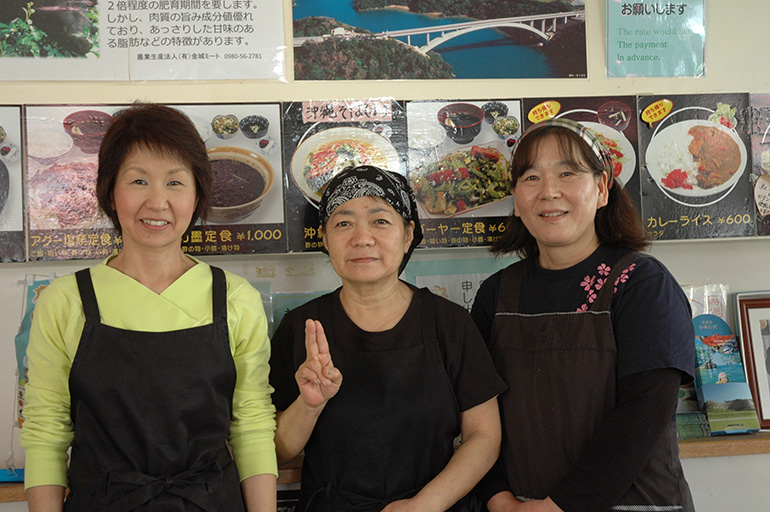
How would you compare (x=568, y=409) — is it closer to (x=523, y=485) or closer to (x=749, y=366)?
(x=523, y=485)

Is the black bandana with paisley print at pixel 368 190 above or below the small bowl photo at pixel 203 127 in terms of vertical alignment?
below

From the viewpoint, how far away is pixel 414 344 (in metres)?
1.88

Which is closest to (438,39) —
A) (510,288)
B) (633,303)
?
(510,288)

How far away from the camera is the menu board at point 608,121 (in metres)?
2.43

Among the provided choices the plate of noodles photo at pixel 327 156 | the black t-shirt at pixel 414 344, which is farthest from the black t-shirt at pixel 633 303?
the plate of noodles photo at pixel 327 156

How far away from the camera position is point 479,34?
241 cm

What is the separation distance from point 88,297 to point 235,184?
820 mm

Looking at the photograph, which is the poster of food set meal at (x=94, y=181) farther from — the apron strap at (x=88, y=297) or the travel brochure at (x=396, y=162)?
the apron strap at (x=88, y=297)

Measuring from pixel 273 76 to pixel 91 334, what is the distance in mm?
1201

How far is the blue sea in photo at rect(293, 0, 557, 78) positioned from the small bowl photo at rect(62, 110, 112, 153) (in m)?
0.86

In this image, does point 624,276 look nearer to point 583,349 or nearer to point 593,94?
point 583,349

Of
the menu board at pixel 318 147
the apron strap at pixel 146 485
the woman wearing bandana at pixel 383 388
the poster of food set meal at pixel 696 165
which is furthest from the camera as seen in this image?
the poster of food set meal at pixel 696 165

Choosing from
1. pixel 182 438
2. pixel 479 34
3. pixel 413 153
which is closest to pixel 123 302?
pixel 182 438

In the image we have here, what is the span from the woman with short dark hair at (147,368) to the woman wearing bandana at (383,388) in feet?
0.58
